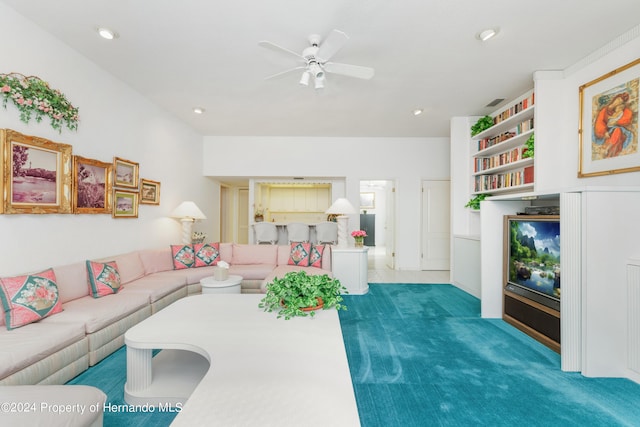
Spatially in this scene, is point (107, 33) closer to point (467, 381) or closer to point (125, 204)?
point (125, 204)

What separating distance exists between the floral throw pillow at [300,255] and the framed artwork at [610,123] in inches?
137

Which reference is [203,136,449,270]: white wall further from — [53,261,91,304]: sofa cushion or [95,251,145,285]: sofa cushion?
[53,261,91,304]: sofa cushion

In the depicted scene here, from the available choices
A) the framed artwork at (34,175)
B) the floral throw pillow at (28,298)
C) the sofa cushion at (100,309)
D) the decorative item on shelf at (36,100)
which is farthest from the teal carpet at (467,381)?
the decorative item on shelf at (36,100)

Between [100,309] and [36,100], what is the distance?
194 centimetres

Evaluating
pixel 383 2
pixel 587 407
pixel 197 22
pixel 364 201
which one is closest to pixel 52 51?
pixel 197 22

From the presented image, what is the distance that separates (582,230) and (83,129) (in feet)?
15.7

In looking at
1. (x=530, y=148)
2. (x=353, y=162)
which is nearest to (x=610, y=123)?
(x=530, y=148)

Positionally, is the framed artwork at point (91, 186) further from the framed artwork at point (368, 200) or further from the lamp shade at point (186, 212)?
the framed artwork at point (368, 200)

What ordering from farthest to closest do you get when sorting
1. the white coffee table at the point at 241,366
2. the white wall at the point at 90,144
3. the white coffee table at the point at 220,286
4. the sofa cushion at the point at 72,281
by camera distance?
1. the white coffee table at the point at 220,286
2. the sofa cushion at the point at 72,281
3. the white wall at the point at 90,144
4. the white coffee table at the point at 241,366

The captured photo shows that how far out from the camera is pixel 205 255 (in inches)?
162

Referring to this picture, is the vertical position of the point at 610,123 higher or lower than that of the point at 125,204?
higher

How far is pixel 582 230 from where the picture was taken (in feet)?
6.71

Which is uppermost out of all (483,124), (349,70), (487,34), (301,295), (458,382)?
(487,34)

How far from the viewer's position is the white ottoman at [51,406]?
97cm
